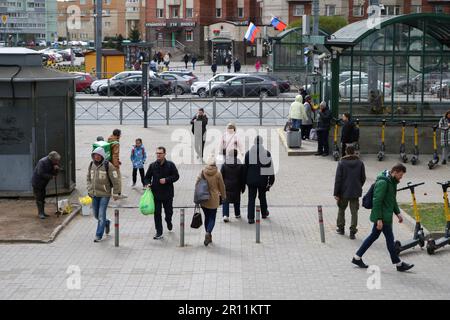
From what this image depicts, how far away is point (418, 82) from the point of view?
2469cm

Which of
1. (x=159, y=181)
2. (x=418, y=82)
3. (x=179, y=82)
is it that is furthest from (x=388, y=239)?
(x=179, y=82)

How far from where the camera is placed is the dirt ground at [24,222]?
15.2 metres

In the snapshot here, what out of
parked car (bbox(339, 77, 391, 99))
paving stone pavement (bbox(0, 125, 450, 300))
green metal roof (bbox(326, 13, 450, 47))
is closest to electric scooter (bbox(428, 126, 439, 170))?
parked car (bbox(339, 77, 391, 99))

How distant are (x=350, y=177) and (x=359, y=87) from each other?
1029 centimetres

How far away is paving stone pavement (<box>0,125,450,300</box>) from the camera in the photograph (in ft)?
39.4

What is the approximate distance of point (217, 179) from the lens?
1483 centimetres

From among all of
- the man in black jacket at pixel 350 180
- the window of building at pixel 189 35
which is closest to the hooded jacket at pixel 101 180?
the man in black jacket at pixel 350 180

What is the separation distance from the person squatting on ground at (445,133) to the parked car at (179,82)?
25.6m

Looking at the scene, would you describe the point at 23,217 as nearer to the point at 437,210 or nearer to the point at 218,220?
the point at 218,220

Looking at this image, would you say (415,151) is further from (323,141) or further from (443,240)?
(443,240)

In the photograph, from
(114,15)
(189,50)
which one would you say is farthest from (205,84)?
(114,15)

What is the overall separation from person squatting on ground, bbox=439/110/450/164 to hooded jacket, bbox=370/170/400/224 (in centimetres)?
987

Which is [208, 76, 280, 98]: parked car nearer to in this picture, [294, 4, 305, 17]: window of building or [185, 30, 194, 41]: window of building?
[294, 4, 305, 17]: window of building
